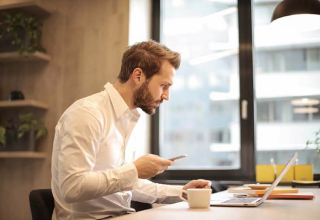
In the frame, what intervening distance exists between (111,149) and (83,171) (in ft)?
1.04

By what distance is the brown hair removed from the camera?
2.13 meters

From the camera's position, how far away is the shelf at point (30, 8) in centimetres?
375

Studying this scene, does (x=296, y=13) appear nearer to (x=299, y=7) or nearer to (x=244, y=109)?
(x=299, y=7)

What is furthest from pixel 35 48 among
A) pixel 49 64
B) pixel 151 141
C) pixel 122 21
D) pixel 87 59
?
pixel 151 141

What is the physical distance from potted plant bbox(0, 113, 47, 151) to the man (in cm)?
176

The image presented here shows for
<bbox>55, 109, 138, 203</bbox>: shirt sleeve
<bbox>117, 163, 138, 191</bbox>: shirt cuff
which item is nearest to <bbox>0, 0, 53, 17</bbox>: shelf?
<bbox>55, 109, 138, 203</bbox>: shirt sleeve

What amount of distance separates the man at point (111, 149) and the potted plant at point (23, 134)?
5.77 ft

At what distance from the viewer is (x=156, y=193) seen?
7.20 feet

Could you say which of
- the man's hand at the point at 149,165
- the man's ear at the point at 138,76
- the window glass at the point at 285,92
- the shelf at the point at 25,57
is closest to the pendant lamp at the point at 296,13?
the window glass at the point at 285,92

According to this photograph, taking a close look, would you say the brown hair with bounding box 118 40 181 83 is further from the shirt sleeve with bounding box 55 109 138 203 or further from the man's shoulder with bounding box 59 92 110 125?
the shirt sleeve with bounding box 55 109 138 203

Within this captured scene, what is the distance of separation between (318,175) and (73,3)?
8.40ft

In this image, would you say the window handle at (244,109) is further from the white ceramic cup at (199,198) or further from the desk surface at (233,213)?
the white ceramic cup at (199,198)

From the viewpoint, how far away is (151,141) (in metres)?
3.99

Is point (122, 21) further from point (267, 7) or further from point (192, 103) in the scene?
point (267, 7)
